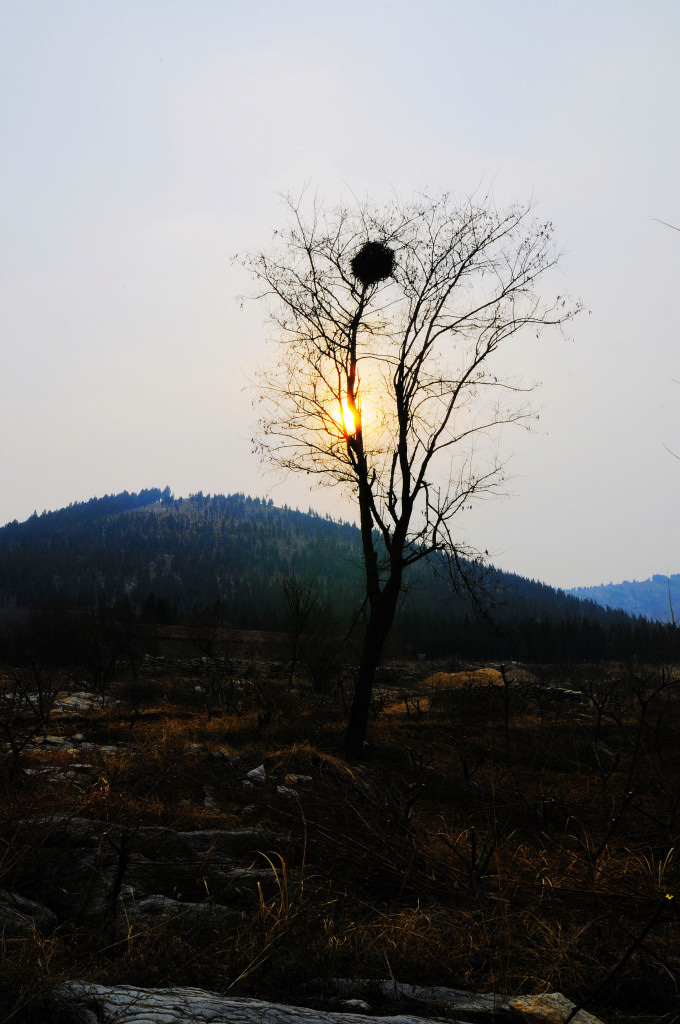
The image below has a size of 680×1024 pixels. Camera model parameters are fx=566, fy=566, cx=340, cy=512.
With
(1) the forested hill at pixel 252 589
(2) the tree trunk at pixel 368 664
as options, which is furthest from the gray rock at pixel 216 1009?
(1) the forested hill at pixel 252 589

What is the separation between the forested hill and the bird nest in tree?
29954mm

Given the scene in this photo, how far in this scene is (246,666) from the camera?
1104 inches

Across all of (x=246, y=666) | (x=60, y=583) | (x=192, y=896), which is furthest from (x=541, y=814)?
(x=60, y=583)

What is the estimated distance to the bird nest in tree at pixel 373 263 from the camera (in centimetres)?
914

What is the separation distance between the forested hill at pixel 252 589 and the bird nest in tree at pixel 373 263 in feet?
98.3

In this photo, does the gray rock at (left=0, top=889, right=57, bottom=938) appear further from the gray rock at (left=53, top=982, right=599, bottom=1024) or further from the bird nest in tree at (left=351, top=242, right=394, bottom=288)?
the bird nest in tree at (left=351, top=242, right=394, bottom=288)

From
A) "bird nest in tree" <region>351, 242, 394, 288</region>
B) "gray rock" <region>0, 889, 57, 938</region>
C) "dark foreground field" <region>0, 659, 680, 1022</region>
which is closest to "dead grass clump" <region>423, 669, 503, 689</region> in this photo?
"dark foreground field" <region>0, 659, 680, 1022</region>

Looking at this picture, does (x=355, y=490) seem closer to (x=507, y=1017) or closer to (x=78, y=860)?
(x=78, y=860)

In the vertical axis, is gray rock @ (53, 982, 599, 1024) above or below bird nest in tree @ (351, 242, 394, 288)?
below

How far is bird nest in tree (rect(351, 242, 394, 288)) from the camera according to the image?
9141 mm

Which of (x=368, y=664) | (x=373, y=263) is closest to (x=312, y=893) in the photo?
(x=368, y=664)

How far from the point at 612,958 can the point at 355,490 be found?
7409 mm

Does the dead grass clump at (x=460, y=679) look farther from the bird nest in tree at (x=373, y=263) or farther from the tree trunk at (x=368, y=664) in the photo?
the bird nest in tree at (x=373, y=263)

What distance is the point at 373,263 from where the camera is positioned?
9.18m
